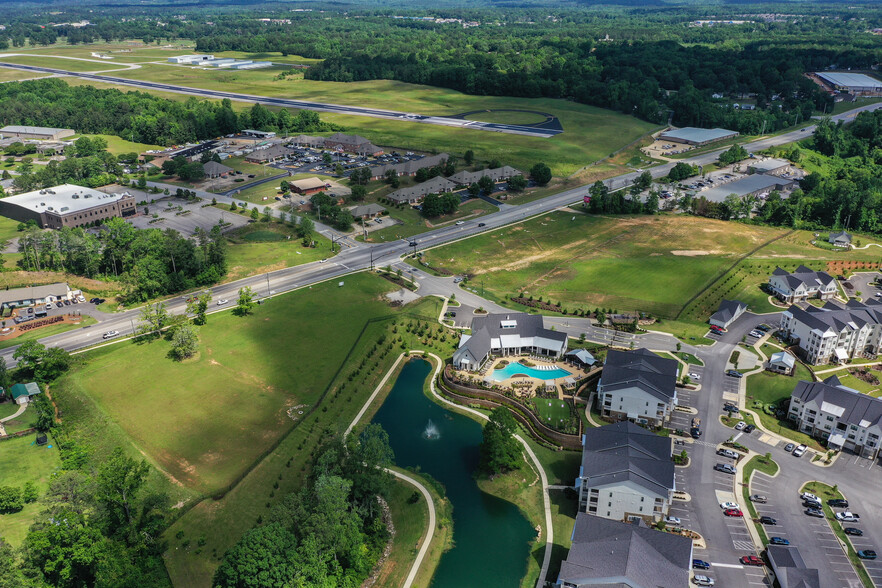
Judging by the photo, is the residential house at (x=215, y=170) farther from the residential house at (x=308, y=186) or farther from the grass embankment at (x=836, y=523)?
the grass embankment at (x=836, y=523)

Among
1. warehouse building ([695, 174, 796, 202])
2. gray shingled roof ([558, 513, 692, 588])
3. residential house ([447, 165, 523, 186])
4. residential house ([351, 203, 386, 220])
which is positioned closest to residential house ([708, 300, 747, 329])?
gray shingled roof ([558, 513, 692, 588])

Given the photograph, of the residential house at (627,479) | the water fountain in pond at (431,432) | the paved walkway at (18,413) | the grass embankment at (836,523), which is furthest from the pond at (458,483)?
the paved walkway at (18,413)

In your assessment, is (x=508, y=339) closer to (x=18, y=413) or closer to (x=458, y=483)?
(x=458, y=483)

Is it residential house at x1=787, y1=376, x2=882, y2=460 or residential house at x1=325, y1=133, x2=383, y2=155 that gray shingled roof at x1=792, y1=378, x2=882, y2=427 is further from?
residential house at x1=325, y1=133, x2=383, y2=155

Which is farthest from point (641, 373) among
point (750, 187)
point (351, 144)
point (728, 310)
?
point (351, 144)

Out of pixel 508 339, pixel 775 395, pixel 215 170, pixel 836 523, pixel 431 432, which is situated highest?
pixel 215 170

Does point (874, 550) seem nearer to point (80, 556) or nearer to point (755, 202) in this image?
point (80, 556)

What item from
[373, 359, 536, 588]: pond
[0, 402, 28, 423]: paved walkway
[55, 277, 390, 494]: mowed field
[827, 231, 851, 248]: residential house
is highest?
[827, 231, 851, 248]: residential house
